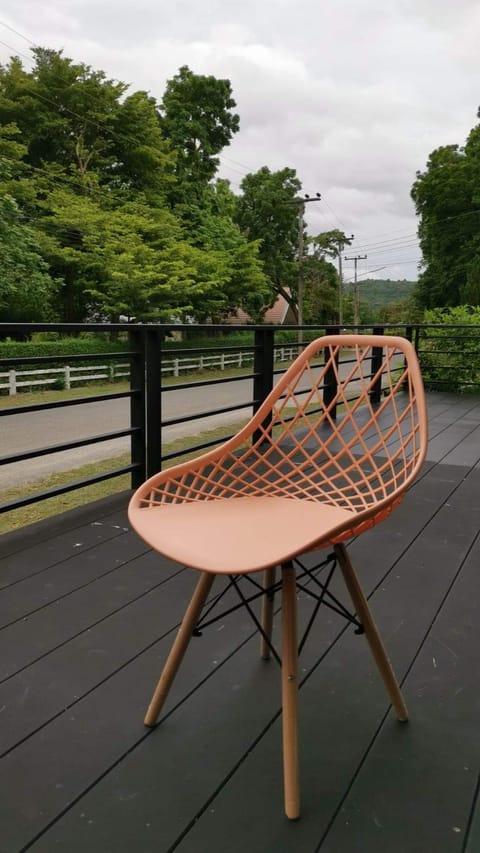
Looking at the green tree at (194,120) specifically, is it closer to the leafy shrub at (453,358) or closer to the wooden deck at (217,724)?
the leafy shrub at (453,358)

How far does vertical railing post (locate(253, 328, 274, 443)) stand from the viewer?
3.50 meters

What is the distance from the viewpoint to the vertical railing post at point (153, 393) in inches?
99.5

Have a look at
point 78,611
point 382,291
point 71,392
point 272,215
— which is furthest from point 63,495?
point 382,291

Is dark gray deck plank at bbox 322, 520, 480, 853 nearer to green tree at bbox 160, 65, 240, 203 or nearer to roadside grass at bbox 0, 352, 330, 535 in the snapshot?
roadside grass at bbox 0, 352, 330, 535

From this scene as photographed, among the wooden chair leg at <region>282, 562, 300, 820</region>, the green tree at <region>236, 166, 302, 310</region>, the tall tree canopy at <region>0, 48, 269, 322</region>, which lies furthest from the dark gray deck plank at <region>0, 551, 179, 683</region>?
the green tree at <region>236, 166, 302, 310</region>

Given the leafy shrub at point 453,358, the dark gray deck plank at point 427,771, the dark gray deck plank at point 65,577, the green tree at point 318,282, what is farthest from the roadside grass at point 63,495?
the green tree at point 318,282

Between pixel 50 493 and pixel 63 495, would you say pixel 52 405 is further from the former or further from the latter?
pixel 63 495

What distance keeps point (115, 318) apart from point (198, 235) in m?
3.91

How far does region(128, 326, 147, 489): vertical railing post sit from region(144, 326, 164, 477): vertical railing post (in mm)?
21

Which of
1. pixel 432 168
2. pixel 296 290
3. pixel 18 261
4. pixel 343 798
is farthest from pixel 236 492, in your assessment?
pixel 296 290

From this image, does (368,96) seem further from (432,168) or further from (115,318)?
(115,318)

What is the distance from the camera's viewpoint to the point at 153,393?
102 inches

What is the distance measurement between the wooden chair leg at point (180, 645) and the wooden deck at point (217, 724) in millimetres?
42

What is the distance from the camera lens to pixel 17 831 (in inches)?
34.4
